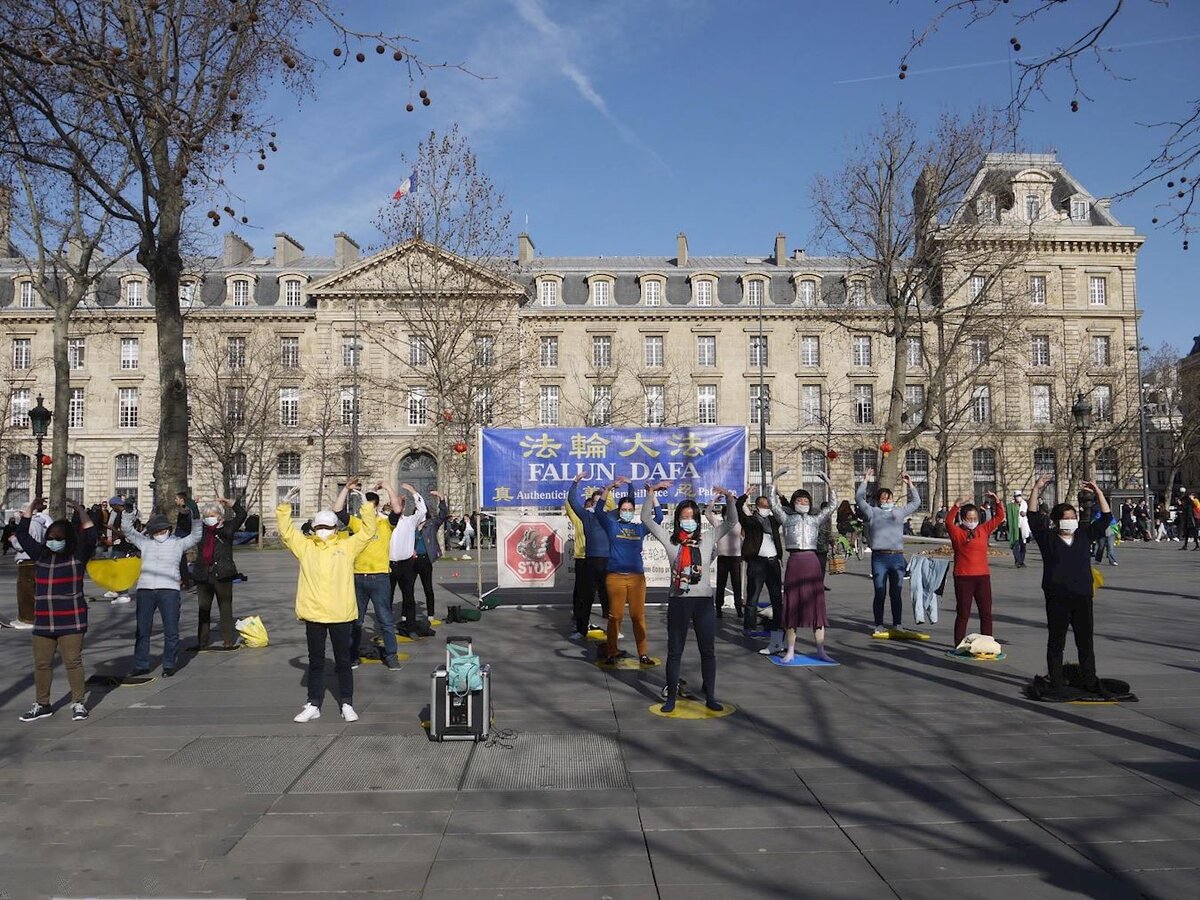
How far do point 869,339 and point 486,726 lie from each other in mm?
55002

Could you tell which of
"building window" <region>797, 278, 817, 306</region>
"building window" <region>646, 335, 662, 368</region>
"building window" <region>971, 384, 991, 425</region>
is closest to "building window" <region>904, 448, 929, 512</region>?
"building window" <region>971, 384, 991, 425</region>

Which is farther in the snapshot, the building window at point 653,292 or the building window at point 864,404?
the building window at point 653,292

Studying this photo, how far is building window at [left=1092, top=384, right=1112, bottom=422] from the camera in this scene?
5597 cm

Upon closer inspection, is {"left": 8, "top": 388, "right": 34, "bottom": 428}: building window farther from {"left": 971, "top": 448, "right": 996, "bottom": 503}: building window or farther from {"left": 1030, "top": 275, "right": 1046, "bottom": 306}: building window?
{"left": 1030, "top": 275, "right": 1046, "bottom": 306}: building window

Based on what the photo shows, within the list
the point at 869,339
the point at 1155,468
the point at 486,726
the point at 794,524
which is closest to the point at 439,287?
the point at 794,524

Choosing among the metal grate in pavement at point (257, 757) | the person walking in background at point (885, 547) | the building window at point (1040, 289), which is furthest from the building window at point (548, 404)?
the metal grate in pavement at point (257, 757)

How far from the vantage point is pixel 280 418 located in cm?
5775

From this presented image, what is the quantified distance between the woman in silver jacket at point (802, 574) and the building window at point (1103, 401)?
51310 millimetres

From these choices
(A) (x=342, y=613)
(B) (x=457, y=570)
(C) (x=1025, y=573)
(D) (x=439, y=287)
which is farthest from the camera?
(D) (x=439, y=287)

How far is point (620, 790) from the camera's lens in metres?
6.35

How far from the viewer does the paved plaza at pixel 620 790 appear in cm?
492

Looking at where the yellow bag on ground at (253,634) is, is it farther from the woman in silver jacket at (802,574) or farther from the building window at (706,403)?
the building window at (706,403)

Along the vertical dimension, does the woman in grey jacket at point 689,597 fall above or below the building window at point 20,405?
below

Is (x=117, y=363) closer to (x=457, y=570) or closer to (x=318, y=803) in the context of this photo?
(x=457, y=570)
